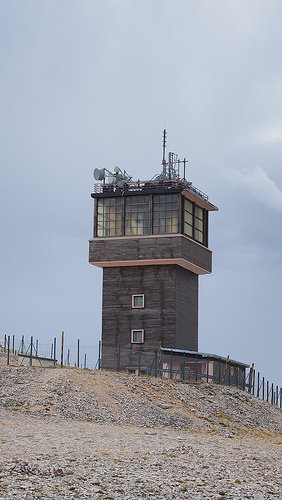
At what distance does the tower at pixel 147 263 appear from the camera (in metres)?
59.4

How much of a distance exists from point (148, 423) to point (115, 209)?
2696 cm

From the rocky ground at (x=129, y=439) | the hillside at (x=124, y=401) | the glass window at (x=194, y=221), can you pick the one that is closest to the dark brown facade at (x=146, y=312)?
the glass window at (x=194, y=221)

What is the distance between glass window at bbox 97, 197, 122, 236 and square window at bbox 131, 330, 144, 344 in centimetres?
798

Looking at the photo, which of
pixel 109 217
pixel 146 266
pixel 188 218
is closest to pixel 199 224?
pixel 188 218

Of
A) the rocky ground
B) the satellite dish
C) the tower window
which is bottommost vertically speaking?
the rocky ground

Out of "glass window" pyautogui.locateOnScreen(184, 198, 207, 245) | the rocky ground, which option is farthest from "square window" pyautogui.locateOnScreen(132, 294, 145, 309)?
the rocky ground

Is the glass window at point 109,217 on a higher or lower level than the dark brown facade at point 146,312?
higher

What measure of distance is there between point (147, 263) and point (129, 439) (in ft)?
103

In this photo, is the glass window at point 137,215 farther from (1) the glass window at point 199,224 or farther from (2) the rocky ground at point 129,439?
(2) the rocky ground at point 129,439

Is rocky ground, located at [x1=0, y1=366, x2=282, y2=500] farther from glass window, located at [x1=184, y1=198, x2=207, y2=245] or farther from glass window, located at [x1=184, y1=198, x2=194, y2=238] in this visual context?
glass window, located at [x1=184, y1=198, x2=207, y2=245]

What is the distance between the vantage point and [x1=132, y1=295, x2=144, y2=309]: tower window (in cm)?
6034

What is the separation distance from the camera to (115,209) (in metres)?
62.8

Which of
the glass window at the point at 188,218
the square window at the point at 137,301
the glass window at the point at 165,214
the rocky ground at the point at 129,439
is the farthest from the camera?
the glass window at the point at 188,218

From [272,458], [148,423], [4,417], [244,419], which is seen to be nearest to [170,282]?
[244,419]
